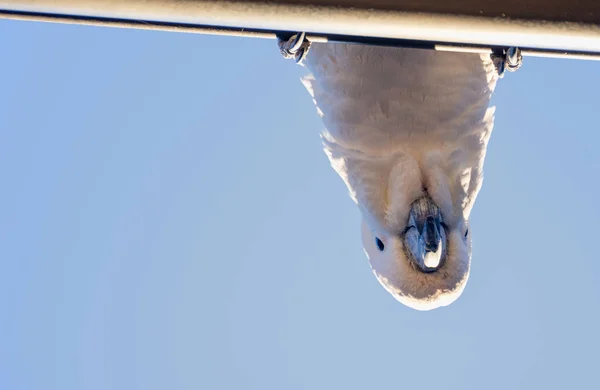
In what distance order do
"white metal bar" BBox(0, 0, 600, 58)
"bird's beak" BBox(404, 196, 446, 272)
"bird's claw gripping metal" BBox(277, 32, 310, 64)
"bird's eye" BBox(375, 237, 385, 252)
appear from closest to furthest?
"white metal bar" BBox(0, 0, 600, 58)
"bird's claw gripping metal" BBox(277, 32, 310, 64)
"bird's beak" BBox(404, 196, 446, 272)
"bird's eye" BBox(375, 237, 385, 252)

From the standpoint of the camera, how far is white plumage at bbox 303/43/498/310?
2990 mm

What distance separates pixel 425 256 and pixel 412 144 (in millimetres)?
523

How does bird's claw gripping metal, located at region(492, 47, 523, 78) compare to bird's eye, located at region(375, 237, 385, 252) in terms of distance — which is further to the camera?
bird's eye, located at region(375, 237, 385, 252)

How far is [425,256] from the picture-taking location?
9.70 feet

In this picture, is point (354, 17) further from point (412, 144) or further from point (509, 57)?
point (412, 144)

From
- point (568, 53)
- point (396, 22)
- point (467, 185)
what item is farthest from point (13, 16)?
point (467, 185)

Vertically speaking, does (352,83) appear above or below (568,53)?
above

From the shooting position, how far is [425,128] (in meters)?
3.08

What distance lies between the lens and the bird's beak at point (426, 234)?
9.59ft

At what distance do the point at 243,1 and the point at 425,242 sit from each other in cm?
194

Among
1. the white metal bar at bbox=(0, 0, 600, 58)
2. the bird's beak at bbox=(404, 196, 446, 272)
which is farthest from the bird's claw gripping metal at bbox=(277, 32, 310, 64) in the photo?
the bird's beak at bbox=(404, 196, 446, 272)

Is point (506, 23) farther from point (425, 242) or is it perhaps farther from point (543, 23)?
point (425, 242)

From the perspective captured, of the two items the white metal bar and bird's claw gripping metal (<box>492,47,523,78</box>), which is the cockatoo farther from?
the white metal bar

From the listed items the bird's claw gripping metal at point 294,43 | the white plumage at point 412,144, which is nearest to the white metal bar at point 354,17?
the bird's claw gripping metal at point 294,43
